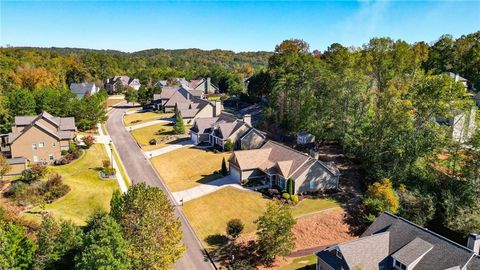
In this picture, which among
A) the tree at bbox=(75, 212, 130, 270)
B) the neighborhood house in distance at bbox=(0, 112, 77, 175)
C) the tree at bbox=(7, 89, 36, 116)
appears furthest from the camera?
the tree at bbox=(7, 89, 36, 116)

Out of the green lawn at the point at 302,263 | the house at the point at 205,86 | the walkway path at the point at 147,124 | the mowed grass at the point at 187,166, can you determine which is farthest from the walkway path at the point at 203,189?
the house at the point at 205,86

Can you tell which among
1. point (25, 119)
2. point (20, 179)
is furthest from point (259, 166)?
point (25, 119)

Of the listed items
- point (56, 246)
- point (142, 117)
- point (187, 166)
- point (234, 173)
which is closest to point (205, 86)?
point (142, 117)

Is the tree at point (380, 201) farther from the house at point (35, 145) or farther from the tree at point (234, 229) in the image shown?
the house at point (35, 145)

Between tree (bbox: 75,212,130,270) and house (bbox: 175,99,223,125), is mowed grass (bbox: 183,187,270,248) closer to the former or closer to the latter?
tree (bbox: 75,212,130,270)

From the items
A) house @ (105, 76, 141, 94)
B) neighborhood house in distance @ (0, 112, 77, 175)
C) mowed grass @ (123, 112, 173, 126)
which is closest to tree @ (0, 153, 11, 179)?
neighborhood house in distance @ (0, 112, 77, 175)

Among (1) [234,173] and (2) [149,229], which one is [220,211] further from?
(2) [149,229]

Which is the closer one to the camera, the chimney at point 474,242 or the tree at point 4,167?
the chimney at point 474,242
